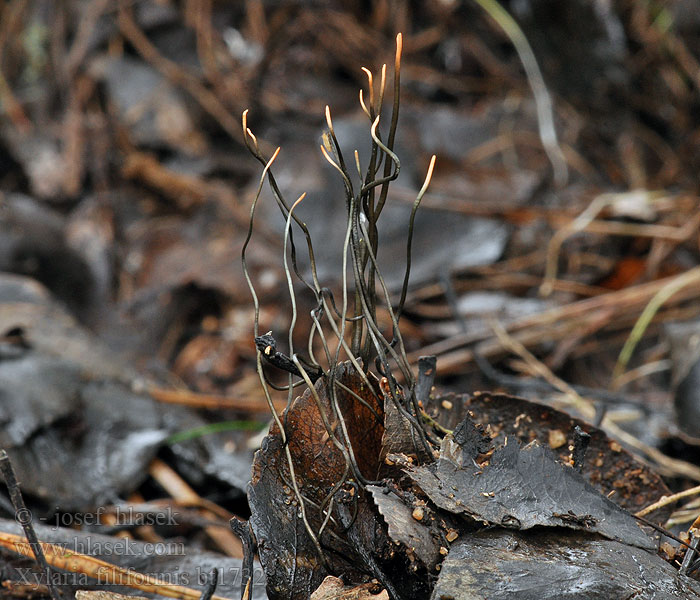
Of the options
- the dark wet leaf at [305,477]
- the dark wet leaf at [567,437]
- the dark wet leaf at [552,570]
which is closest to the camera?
the dark wet leaf at [552,570]

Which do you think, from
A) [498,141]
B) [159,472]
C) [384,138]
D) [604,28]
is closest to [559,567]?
[159,472]

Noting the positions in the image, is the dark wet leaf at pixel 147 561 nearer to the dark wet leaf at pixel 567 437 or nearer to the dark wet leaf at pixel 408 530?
the dark wet leaf at pixel 408 530

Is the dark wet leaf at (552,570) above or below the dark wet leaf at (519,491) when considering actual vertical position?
below

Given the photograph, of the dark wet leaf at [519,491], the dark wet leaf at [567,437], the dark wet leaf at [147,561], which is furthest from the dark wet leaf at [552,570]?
the dark wet leaf at [147,561]

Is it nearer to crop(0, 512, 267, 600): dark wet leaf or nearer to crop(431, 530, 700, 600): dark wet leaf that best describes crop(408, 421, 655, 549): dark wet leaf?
crop(431, 530, 700, 600): dark wet leaf

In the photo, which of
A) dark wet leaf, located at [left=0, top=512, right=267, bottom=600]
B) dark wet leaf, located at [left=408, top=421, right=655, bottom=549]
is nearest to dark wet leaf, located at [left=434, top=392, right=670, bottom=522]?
dark wet leaf, located at [left=408, top=421, right=655, bottom=549]

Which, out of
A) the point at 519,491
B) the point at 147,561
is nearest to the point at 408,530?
the point at 519,491

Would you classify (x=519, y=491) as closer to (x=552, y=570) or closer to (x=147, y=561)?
(x=552, y=570)

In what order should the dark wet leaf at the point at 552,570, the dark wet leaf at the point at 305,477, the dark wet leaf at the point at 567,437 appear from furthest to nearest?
the dark wet leaf at the point at 567,437
the dark wet leaf at the point at 305,477
the dark wet leaf at the point at 552,570
